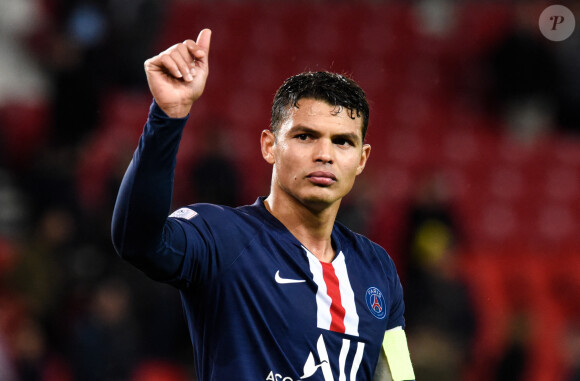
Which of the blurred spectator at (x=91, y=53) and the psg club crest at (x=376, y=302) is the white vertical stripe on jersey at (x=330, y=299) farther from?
the blurred spectator at (x=91, y=53)

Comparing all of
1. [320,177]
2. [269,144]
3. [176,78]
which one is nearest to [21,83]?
[269,144]

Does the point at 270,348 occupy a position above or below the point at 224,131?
below

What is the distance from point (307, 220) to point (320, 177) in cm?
19

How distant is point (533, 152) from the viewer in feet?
31.7

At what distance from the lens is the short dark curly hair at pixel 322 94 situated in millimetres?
Result: 2850

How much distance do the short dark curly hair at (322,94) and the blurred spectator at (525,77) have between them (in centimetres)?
642

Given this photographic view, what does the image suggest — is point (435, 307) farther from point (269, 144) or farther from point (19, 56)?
point (19, 56)

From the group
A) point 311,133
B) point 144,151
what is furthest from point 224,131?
point 144,151

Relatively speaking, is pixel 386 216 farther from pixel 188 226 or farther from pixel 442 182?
pixel 188 226

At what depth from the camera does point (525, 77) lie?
9.16m

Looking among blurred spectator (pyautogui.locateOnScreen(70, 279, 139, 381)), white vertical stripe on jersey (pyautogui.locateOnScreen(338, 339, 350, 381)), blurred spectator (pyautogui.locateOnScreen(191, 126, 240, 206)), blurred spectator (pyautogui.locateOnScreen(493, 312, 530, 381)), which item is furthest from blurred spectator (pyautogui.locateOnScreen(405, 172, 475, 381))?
white vertical stripe on jersey (pyautogui.locateOnScreen(338, 339, 350, 381))

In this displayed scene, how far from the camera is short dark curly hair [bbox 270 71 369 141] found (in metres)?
2.85

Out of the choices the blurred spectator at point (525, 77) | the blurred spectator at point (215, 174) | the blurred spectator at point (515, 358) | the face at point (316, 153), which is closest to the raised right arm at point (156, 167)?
the face at point (316, 153)

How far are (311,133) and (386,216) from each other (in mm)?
5610
